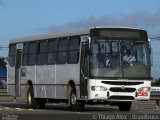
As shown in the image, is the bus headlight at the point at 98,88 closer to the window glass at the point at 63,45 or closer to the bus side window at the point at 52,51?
the window glass at the point at 63,45

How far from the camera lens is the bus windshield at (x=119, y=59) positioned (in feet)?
84.8

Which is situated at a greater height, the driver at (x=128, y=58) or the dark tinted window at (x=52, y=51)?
the dark tinted window at (x=52, y=51)

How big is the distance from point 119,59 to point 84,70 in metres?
1.51

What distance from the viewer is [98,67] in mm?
25844

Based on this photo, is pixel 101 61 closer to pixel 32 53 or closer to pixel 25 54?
pixel 32 53

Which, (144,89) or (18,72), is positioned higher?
(18,72)

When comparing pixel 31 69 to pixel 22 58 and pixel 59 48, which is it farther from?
pixel 59 48

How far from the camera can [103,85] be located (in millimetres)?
25922

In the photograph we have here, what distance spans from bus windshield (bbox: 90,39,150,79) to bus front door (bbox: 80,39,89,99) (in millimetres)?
322

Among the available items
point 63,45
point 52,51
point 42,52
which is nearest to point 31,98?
point 42,52

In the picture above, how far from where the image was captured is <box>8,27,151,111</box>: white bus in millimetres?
25922

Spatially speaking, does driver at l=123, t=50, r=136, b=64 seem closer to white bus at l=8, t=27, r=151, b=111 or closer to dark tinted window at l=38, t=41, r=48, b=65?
white bus at l=8, t=27, r=151, b=111

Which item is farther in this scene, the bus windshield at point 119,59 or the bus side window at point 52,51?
the bus side window at point 52,51

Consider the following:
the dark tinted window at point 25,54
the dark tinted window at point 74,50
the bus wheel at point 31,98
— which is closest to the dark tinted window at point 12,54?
the dark tinted window at point 25,54
